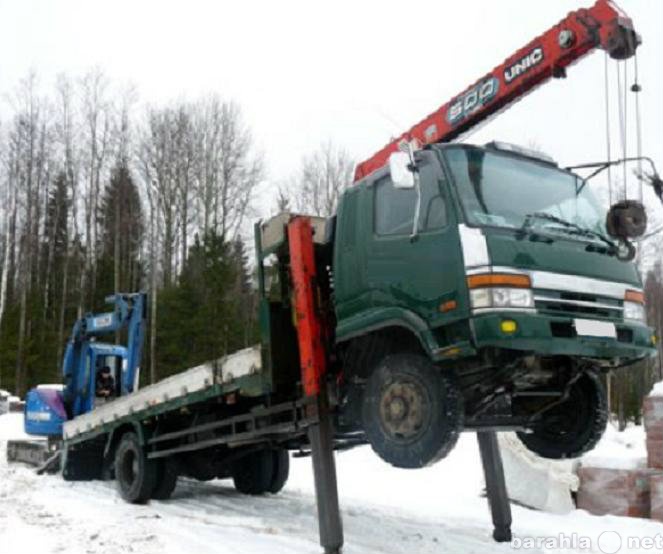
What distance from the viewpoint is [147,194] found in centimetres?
3350

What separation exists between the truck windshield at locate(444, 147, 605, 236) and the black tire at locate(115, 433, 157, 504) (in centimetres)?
569

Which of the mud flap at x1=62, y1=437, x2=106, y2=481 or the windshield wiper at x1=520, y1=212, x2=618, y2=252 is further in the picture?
the mud flap at x1=62, y1=437, x2=106, y2=481

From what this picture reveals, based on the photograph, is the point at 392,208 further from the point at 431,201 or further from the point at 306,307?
the point at 306,307

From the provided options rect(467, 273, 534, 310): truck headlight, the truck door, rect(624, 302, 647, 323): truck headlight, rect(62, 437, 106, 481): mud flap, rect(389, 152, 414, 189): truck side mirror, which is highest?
rect(389, 152, 414, 189): truck side mirror

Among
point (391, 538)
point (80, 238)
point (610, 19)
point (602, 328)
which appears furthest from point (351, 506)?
point (80, 238)

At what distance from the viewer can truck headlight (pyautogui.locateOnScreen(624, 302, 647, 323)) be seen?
17.8 feet

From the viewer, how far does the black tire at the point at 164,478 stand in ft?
29.7

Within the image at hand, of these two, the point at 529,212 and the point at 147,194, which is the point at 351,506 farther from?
the point at 147,194

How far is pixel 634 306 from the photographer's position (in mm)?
5523

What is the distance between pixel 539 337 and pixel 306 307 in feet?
7.28

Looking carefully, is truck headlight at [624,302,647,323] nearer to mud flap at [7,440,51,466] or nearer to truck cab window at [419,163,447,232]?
truck cab window at [419,163,447,232]

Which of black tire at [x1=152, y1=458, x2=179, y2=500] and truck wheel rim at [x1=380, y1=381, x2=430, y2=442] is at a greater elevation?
truck wheel rim at [x1=380, y1=381, x2=430, y2=442]

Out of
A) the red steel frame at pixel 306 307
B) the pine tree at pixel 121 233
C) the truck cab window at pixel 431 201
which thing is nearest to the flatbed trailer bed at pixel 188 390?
the red steel frame at pixel 306 307

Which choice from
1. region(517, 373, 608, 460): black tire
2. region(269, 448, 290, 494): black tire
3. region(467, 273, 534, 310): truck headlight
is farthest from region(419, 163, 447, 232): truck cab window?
region(269, 448, 290, 494): black tire
